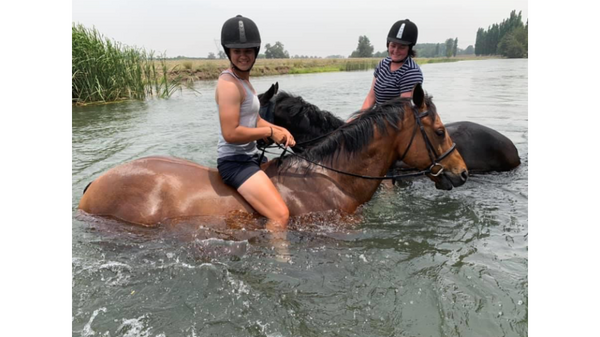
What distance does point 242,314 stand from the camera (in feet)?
9.18

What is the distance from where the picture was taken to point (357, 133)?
12.9 ft

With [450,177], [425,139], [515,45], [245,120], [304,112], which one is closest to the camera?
[245,120]

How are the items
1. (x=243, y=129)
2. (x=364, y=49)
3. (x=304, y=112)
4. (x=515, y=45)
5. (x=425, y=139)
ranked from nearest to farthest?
(x=243, y=129) < (x=425, y=139) < (x=304, y=112) < (x=515, y=45) < (x=364, y=49)

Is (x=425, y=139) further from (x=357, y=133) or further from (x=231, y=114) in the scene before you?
(x=231, y=114)

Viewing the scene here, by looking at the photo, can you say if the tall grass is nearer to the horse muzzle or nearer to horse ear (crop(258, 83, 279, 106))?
horse ear (crop(258, 83, 279, 106))

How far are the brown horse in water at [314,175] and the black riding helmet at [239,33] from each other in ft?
4.47

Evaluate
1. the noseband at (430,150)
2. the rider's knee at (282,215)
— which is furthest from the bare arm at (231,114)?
the noseband at (430,150)

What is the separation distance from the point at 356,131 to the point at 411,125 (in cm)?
58

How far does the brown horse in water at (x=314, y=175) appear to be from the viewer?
11.8 feet

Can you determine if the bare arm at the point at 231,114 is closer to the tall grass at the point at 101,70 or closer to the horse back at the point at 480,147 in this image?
the horse back at the point at 480,147

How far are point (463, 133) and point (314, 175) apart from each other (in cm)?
351

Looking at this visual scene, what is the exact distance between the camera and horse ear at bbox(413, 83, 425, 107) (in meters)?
3.66

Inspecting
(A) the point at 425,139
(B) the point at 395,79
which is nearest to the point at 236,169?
(A) the point at 425,139

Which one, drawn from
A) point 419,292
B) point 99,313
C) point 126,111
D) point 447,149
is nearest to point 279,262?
point 419,292
